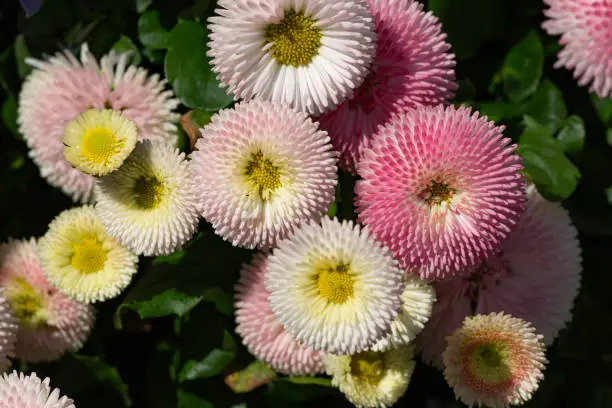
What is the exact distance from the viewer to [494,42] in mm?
1165

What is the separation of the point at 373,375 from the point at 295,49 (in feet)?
1.43

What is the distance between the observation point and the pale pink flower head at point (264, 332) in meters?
0.94

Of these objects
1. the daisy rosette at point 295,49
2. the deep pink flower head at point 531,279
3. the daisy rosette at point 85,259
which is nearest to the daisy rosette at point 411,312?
the deep pink flower head at point 531,279

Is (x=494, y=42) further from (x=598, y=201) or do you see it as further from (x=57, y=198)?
(x=57, y=198)

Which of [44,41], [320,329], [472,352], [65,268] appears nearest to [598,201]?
[472,352]

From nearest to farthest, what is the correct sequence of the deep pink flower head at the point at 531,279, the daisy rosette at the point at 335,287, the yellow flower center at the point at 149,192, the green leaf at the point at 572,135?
the daisy rosette at the point at 335,287 < the yellow flower center at the point at 149,192 < the deep pink flower head at the point at 531,279 < the green leaf at the point at 572,135

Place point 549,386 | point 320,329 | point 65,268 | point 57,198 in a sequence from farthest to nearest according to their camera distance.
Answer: point 57,198, point 549,386, point 65,268, point 320,329

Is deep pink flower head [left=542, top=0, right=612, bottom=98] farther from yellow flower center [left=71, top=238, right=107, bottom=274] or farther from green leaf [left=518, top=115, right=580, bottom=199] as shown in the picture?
yellow flower center [left=71, top=238, right=107, bottom=274]

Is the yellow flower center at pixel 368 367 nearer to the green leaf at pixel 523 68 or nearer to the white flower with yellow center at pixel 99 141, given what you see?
the white flower with yellow center at pixel 99 141

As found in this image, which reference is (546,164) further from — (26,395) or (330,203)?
(26,395)

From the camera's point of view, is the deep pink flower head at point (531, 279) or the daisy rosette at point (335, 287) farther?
the deep pink flower head at point (531, 279)

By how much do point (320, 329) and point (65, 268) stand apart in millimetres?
399

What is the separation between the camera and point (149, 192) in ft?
2.90

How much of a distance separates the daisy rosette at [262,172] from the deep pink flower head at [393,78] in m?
0.06
